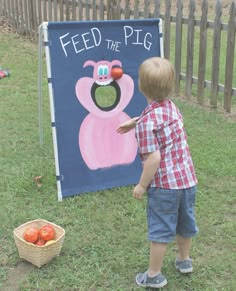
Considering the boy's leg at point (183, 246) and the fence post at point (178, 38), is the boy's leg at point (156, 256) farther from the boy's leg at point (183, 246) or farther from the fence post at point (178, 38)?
the fence post at point (178, 38)

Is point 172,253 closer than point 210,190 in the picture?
Yes

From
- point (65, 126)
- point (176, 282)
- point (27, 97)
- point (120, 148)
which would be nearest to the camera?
point (176, 282)

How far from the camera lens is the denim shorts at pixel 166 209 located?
2.79 meters

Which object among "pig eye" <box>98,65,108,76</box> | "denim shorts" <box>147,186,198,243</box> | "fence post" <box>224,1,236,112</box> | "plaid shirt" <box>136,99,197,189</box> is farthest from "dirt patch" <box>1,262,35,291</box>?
"fence post" <box>224,1,236,112</box>

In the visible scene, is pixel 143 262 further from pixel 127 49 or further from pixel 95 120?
pixel 127 49

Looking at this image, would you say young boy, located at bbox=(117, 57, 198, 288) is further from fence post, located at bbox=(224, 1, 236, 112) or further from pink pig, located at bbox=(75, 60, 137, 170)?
fence post, located at bbox=(224, 1, 236, 112)

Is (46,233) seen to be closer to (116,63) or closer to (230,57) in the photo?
(116,63)

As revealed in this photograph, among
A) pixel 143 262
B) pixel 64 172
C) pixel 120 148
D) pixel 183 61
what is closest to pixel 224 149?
pixel 120 148

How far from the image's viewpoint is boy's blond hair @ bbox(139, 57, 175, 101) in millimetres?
2627

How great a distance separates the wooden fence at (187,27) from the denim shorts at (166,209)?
149 inches

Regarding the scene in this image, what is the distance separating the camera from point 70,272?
126 inches

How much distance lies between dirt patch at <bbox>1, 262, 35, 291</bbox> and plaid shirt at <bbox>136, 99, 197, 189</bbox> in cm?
107

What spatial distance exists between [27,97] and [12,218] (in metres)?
3.40

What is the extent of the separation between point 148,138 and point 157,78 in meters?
0.32
